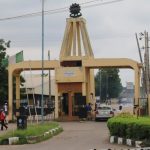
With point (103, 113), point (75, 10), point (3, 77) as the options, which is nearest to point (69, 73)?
point (103, 113)

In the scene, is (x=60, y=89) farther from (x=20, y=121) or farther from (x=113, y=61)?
(x=20, y=121)

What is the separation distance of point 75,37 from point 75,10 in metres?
2.71

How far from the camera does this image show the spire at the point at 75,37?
47562 millimetres

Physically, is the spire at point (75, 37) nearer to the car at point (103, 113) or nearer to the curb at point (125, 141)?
the car at point (103, 113)

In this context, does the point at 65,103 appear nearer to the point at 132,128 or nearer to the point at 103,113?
the point at 103,113

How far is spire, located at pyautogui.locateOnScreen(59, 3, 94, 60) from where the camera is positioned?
47.6 m

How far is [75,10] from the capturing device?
4675 cm

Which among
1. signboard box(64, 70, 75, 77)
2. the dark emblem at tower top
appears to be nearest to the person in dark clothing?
signboard box(64, 70, 75, 77)

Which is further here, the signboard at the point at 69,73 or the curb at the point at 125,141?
the signboard at the point at 69,73

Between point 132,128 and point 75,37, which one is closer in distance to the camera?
point 132,128

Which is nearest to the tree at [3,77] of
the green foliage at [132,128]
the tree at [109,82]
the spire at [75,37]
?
the spire at [75,37]

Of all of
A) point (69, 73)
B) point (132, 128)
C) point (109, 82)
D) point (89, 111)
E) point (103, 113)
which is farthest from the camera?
point (109, 82)

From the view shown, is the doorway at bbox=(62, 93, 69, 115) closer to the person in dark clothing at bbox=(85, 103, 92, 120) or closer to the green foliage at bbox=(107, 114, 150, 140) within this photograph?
the person in dark clothing at bbox=(85, 103, 92, 120)

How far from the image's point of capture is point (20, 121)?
27000mm
